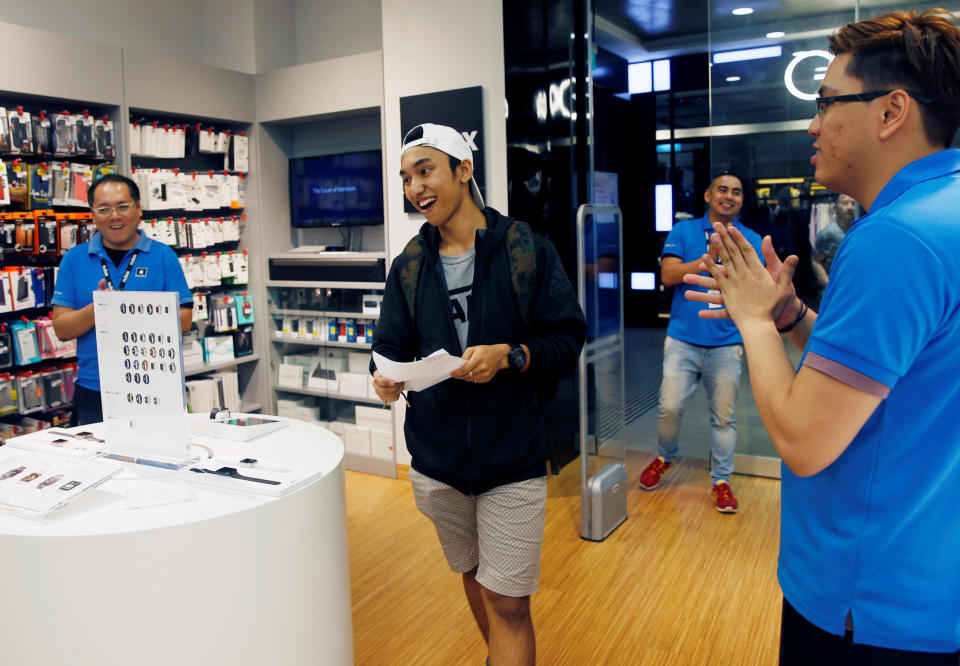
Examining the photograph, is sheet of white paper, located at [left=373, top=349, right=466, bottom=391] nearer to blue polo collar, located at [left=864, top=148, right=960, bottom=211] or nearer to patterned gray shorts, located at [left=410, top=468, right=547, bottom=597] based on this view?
patterned gray shorts, located at [left=410, top=468, right=547, bottom=597]

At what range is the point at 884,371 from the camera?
970 mm

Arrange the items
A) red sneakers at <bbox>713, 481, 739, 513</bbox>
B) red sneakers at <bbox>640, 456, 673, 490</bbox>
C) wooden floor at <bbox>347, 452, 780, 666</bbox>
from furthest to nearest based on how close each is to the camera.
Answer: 1. red sneakers at <bbox>640, 456, 673, 490</bbox>
2. red sneakers at <bbox>713, 481, 739, 513</bbox>
3. wooden floor at <bbox>347, 452, 780, 666</bbox>

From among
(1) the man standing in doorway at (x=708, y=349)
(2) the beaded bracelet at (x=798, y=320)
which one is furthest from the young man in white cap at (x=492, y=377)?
(1) the man standing in doorway at (x=708, y=349)

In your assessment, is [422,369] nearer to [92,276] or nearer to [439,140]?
[439,140]

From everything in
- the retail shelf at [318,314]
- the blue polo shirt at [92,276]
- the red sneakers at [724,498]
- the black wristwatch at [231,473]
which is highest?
the blue polo shirt at [92,276]

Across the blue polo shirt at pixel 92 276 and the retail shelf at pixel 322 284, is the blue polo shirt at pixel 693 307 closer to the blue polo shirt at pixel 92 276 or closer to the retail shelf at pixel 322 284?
the retail shelf at pixel 322 284

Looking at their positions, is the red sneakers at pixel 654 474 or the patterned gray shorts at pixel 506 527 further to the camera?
the red sneakers at pixel 654 474

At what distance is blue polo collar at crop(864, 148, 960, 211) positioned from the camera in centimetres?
105

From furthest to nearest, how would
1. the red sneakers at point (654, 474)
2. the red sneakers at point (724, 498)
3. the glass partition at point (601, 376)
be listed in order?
1. the red sneakers at point (654, 474)
2. the red sneakers at point (724, 498)
3. the glass partition at point (601, 376)

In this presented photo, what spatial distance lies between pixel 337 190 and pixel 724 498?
3374 mm

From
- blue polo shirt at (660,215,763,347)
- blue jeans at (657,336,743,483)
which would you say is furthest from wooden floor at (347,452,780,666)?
blue polo shirt at (660,215,763,347)

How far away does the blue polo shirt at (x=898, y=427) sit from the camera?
0.96m

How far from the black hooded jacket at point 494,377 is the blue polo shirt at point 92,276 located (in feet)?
5.65

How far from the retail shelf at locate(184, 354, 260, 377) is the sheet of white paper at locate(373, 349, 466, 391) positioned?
362 cm
